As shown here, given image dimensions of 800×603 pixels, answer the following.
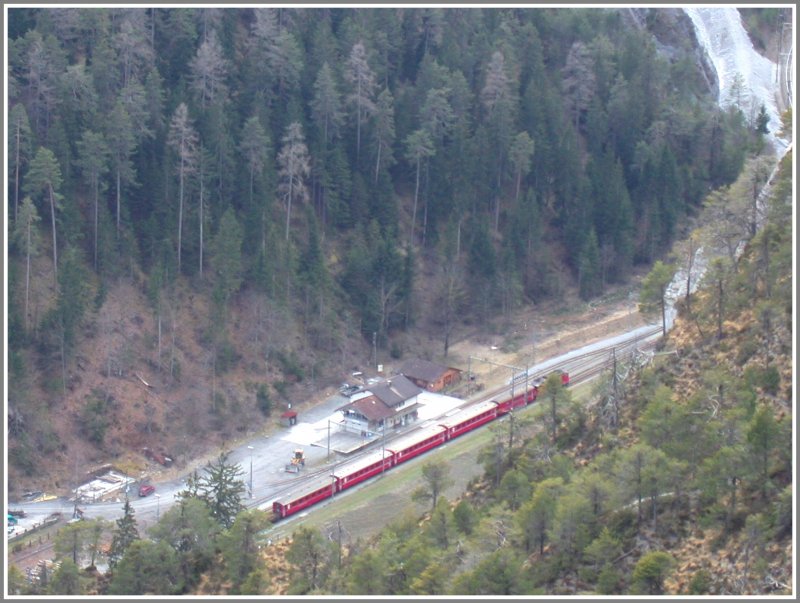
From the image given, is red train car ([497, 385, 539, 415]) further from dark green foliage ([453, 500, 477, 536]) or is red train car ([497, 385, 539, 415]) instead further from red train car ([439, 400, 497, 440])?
dark green foliage ([453, 500, 477, 536])

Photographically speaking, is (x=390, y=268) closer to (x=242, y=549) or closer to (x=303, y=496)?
(x=303, y=496)

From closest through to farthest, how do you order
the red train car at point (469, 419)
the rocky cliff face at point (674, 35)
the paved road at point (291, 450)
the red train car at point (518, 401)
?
the paved road at point (291, 450) < the red train car at point (469, 419) < the red train car at point (518, 401) < the rocky cliff face at point (674, 35)

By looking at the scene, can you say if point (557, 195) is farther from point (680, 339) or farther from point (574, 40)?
point (680, 339)

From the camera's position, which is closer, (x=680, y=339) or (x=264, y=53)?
(x=680, y=339)

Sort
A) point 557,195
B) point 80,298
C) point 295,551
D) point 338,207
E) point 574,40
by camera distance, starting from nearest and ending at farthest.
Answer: point 295,551 < point 80,298 < point 338,207 < point 557,195 < point 574,40

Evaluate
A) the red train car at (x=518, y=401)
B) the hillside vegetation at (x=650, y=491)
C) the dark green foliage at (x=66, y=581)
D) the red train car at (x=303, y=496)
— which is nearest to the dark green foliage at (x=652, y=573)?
the hillside vegetation at (x=650, y=491)

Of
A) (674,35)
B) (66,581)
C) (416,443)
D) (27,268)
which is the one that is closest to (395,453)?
(416,443)

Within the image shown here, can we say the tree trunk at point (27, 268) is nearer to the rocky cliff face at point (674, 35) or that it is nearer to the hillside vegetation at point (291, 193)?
the hillside vegetation at point (291, 193)

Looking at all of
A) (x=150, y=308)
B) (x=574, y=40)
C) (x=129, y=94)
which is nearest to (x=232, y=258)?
(x=150, y=308)
